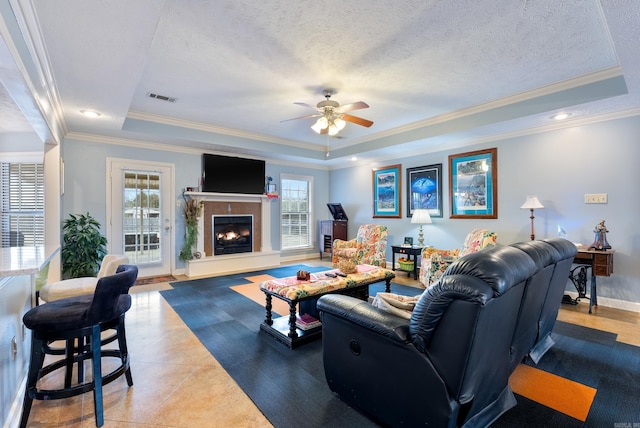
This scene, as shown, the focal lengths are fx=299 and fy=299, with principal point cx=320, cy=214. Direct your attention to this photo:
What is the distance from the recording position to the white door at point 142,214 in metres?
5.05

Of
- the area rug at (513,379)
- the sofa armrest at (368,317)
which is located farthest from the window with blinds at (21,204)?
the sofa armrest at (368,317)

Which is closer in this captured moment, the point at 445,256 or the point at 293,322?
the point at 293,322

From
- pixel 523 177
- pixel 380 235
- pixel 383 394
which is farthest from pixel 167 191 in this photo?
pixel 523 177

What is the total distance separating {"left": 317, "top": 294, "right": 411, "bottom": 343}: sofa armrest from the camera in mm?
1481

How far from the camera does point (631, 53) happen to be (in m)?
2.29

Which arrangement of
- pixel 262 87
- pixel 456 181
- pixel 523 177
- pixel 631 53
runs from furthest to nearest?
pixel 456 181, pixel 523 177, pixel 262 87, pixel 631 53

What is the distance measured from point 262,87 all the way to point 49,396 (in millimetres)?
3236

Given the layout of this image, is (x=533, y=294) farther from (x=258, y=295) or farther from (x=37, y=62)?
(x=37, y=62)

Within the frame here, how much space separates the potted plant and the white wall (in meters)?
4.66

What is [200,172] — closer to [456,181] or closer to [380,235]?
[380,235]

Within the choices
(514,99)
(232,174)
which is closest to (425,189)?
(514,99)

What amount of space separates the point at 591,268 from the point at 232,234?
18.8 ft

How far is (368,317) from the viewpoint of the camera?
64.1 inches

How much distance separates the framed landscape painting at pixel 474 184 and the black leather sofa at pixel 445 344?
3.15 m
